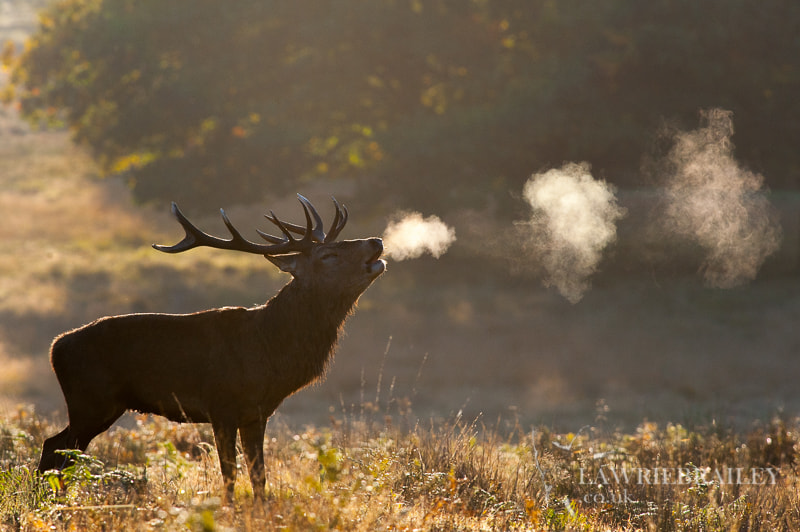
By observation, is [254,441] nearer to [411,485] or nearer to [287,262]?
[411,485]

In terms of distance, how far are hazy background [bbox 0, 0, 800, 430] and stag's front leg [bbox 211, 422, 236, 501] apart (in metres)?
9.70

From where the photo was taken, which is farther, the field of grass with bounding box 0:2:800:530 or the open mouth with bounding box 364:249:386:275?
the open mouth with bounding box 364:249:386:275

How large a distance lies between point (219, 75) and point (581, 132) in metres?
11.2

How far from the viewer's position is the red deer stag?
665 cm

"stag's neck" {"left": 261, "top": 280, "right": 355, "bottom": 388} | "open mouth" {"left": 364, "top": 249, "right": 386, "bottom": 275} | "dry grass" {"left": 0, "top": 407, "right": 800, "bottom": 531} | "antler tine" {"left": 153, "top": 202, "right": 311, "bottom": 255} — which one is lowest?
"dry grass" {"left": 0, "top": 407, "right": 800, "bottom": 531}

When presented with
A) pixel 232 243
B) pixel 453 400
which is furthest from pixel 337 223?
pixel 453 400

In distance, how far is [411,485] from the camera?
7230 millimetres

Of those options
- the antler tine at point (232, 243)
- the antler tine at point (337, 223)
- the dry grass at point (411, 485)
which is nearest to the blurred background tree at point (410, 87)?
the dry grass at point (411, 485)

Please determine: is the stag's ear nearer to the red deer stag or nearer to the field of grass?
the red deer stag

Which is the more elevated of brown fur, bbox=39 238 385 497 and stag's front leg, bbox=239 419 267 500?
brown fur, bbox=39 238 385 497

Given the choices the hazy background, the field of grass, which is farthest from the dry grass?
the hazy background

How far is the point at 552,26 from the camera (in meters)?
23.3

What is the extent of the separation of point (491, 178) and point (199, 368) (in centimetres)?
1634

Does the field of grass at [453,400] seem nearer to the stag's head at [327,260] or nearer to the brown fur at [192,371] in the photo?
the brown fur at [192,371]
